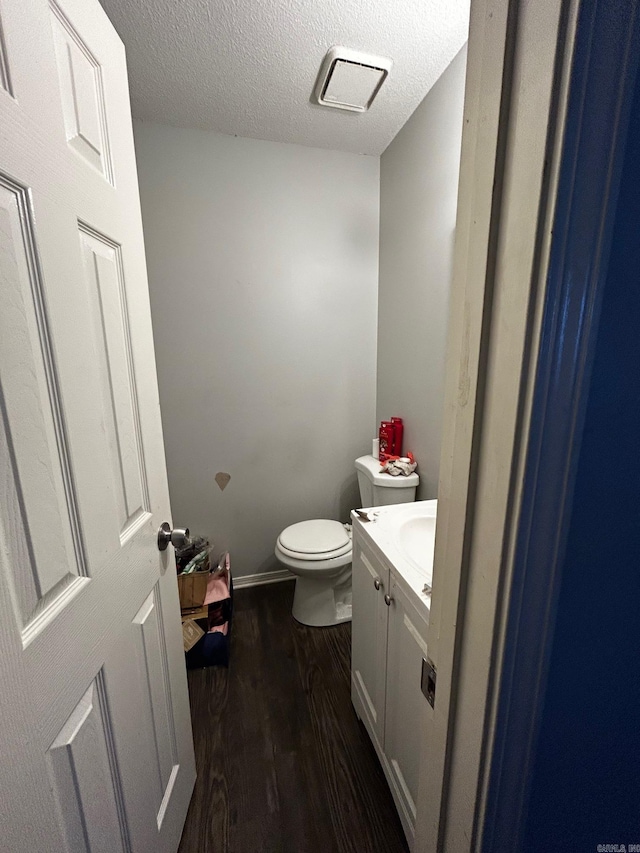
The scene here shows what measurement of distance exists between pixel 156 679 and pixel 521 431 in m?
1.00

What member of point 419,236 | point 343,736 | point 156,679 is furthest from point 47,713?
point 419,236

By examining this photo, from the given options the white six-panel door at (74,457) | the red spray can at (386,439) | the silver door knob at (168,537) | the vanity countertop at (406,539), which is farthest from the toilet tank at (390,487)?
the white six-panel door at (74,457)

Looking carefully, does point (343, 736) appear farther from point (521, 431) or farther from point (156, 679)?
point (521, 431)

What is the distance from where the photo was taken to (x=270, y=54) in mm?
1294

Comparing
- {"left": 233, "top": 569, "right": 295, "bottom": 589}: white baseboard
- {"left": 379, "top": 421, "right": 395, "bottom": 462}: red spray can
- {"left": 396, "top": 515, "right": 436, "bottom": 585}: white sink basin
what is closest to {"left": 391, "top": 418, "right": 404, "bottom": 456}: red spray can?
{"left": 379, "top": 421, "right": 395, "bottom": 462}: red spray can

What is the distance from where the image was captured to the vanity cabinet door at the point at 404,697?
86cm

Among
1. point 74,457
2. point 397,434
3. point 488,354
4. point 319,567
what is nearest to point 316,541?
point 319,567

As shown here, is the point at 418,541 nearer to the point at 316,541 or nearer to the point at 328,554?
the point at 328,554

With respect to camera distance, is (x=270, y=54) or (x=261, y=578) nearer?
(x=270, y=54)

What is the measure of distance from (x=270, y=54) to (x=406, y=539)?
1823 millimetres

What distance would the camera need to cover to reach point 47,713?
0.49 metres

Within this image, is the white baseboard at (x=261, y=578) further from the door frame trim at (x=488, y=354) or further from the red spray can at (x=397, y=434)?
the door frame trim at (x=488, y=354)

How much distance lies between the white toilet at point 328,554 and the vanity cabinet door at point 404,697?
70cm

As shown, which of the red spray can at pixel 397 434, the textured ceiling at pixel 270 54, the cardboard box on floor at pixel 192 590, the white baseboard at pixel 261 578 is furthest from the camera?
the white baseboard at pixel 261 578
